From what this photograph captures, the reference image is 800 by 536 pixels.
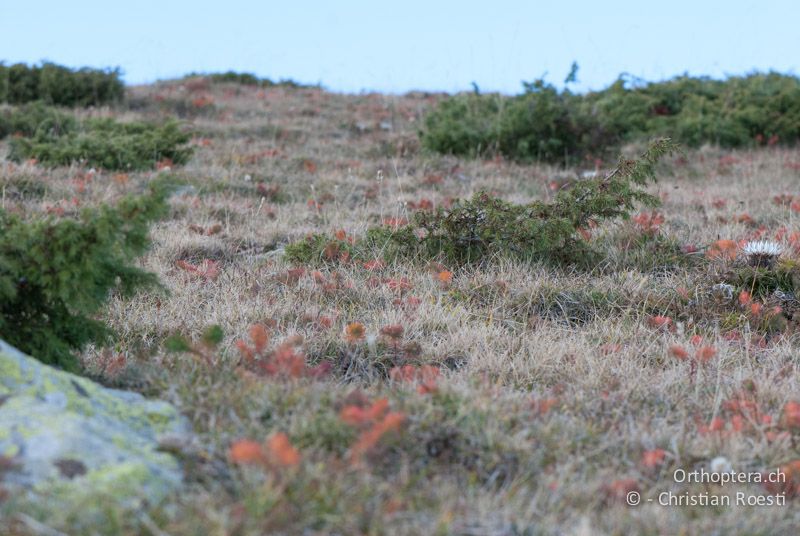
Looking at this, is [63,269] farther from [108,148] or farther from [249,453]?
[108,148]

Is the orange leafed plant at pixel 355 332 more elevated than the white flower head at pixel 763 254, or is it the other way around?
the white flower head at pixel 763 254

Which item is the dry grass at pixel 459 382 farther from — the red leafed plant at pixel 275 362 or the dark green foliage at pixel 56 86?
the dark green foliage at pixel 56 86

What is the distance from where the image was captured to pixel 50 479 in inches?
73.3

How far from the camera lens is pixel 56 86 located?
1248cm

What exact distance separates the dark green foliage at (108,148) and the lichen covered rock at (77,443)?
5910 mm

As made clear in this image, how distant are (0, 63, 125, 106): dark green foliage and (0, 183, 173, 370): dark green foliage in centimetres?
1061

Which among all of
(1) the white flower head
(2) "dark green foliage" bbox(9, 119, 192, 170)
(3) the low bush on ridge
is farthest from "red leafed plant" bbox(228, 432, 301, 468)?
(3) the low bush on ridge

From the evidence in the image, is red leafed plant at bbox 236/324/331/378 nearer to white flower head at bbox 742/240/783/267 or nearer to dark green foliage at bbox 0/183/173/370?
dark green foliage at bbox 0/183/173/370

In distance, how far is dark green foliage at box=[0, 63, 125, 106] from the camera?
41.0 ft

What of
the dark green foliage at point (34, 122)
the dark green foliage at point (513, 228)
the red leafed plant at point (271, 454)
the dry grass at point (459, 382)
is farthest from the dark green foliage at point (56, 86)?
the red leafed plant at point (271, 454)

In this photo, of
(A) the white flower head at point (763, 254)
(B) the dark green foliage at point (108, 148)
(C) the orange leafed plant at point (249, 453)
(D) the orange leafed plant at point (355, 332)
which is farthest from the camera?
(B) the dark green foliage at point (108, 148)

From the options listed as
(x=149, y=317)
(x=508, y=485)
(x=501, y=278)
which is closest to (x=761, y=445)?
(x=508, y=485)

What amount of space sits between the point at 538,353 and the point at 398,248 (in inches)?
68.2

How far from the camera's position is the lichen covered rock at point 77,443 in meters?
1.82
